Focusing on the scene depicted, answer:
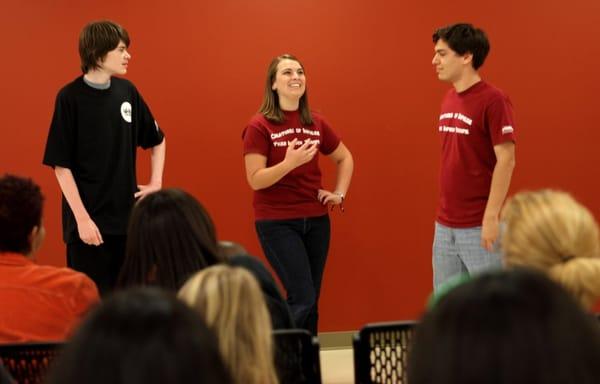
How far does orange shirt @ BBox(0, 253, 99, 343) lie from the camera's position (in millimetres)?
2172

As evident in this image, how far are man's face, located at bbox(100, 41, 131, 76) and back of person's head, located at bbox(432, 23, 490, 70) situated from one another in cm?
143

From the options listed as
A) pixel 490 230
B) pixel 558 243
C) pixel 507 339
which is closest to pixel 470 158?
pixel 490 230

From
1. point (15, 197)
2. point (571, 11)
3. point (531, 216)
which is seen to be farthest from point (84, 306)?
point (571, 11)

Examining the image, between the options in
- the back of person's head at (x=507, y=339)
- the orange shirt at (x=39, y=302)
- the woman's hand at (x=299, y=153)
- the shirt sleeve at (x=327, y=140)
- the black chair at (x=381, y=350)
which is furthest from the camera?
the shirt sleeve at (x=327, y=140)

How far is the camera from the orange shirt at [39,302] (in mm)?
2172

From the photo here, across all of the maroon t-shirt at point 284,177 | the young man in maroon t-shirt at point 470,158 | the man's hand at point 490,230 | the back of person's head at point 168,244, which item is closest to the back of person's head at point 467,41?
the young man in maroon t-shirt at point 470,158

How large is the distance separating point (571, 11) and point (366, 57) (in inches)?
47.5

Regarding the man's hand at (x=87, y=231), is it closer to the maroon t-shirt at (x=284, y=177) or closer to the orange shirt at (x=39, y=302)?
the maroon t-shirt at (x=284, y=177)

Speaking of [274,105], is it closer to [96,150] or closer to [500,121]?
[96,150]

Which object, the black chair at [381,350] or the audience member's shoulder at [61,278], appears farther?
the audience member's shoulder at [61,278]

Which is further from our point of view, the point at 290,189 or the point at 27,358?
the point at 290,189

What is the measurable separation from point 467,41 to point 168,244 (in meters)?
2.05

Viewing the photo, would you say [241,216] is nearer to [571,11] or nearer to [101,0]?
[101,0]

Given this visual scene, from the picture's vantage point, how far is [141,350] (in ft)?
2.86
